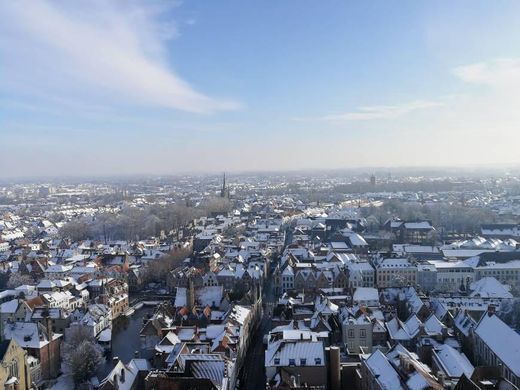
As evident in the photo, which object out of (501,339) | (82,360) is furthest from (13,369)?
(501,339)

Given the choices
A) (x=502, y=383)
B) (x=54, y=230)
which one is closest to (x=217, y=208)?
(x=54, y=230)

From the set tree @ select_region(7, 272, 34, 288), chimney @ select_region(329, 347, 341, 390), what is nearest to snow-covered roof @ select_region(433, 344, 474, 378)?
chimney @ select_region(329, 347, 341, 390)

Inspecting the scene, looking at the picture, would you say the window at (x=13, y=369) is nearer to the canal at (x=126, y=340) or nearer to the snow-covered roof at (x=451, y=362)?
the canal at (x=126, y=340)

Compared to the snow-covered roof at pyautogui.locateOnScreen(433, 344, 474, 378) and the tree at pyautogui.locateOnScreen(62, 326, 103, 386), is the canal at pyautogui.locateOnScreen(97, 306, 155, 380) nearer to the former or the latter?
the tree at pyautogui.locateOnScreen(62, 326, 103, 386)

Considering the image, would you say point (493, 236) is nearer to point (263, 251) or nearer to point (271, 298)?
point (263, 251)

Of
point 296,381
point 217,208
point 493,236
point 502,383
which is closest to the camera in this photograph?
Answer: point 502,383

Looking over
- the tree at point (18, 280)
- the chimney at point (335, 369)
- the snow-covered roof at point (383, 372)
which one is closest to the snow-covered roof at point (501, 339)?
the snow-covered roof at point (383, 372)

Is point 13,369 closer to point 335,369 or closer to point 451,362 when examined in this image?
point 335,369

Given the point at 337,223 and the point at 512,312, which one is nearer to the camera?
the point at 512,312
